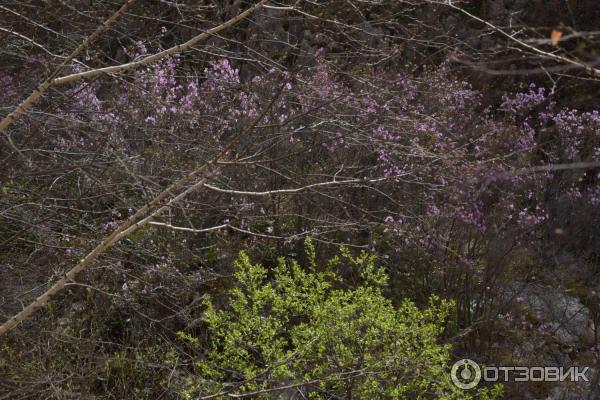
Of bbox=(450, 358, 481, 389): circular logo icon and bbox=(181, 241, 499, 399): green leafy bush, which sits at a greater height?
bbox=(181, 241, 499, 399): green leafy bush

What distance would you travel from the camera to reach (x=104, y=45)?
286 inches

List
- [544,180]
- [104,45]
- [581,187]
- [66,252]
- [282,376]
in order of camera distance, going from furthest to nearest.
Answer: [104,45] < [581,187] < [544,180] < [66,252] < [282,376]

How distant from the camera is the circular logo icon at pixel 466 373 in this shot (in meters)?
4.00

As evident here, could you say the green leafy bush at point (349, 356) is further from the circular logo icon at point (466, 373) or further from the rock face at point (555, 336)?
the rock face at point (555, 336)

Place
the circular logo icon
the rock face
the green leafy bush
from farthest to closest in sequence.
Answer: the rock face, the circular logo icon, the green leafy bush

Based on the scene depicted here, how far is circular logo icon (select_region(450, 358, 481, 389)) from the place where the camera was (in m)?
4.00

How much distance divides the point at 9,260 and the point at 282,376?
1.97 meters

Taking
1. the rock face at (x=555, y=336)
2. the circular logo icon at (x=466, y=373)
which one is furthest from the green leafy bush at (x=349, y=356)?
the rock face at (x=555, y=336)

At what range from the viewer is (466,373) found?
412 centimetres

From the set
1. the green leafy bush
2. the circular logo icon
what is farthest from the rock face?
the green leafy bush

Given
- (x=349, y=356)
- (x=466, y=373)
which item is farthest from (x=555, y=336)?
(x=349, y=356)

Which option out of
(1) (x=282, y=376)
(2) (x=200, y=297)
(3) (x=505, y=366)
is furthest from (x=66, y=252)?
(3) (x=505, y=366)

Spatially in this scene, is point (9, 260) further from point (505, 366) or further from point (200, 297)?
point (505, 366)

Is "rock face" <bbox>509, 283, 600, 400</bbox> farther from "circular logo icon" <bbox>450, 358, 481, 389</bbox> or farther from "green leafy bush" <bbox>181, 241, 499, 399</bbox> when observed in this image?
"green leafy bush" <bbox>181, 241, 499, 399</bbox>
